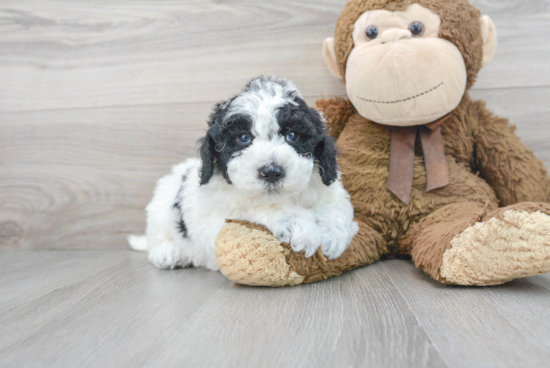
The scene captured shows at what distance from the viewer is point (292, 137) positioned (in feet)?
4.19

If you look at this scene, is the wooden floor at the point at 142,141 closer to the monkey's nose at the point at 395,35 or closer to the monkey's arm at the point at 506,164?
the monkey's arm at the point at 506,164

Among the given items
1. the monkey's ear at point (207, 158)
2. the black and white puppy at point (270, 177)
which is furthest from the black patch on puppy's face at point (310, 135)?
the monkey's ear at point (207, 158)

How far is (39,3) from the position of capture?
7.02 ft

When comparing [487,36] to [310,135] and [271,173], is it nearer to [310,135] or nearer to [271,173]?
[310,135]

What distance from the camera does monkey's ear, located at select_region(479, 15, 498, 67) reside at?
158 centimetres

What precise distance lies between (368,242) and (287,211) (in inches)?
15.1

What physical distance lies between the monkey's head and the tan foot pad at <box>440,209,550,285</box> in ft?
1.73

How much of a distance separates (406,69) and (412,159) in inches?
13.6

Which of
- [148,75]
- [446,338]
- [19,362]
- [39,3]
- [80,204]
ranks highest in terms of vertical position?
[39,3]

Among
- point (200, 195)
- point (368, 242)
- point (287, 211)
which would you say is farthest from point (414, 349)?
point (200, 195)

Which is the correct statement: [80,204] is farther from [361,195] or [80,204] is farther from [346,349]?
[346,349]

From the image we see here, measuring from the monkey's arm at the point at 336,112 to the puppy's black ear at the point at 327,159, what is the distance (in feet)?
1.54

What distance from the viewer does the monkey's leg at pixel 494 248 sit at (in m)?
1.06

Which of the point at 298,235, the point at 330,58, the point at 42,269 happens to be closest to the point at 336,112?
the point at 330,58
